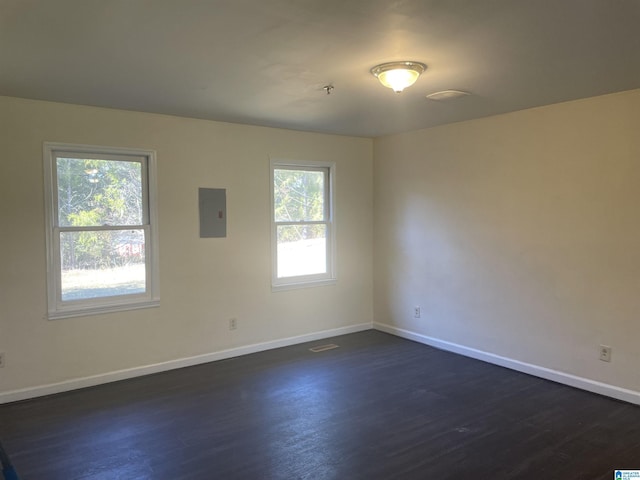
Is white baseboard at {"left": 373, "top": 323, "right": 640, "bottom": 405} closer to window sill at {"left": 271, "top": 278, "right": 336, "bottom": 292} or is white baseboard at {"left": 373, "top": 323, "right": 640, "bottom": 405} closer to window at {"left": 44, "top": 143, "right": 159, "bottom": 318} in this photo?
window sill at {"left": 271, "top": 278, "right": 336, "bottom": 292}

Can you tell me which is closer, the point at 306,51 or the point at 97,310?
the point at 306,51

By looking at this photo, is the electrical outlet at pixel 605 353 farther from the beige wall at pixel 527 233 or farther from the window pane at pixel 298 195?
the window pane at pixel 298 195

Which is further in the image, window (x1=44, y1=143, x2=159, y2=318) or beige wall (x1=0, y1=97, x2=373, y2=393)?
window (x1=44, y1=143, x2=159, y2=318)

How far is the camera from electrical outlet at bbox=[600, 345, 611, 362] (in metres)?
Result: 3.69

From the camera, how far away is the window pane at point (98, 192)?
12.9 feet

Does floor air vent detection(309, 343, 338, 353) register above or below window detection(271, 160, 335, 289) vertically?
below

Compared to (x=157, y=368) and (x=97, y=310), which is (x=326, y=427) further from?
(x=97, y=310)

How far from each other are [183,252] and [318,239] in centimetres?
167

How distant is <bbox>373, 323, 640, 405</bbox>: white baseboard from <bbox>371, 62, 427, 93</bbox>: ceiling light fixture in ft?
9.23

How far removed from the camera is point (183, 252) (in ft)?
14.7

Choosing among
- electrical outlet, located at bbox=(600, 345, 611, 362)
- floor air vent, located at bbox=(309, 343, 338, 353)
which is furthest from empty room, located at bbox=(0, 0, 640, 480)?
floor air vent, located at bbox=(309, 343, 338, 353)

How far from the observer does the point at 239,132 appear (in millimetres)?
4789

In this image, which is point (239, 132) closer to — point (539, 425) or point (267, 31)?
point (267, 31)

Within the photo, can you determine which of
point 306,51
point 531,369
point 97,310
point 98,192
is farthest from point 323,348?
point 306,51
